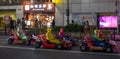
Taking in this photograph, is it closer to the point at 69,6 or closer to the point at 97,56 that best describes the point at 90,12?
the point at 69,6

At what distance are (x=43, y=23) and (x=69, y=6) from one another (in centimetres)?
420

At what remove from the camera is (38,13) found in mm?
42688

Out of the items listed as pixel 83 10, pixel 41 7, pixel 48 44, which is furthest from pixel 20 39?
pixel 41 7

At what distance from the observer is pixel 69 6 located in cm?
4038

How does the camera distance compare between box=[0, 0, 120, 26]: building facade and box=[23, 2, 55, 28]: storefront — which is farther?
box=[23, 2, 55, 28]: storefront

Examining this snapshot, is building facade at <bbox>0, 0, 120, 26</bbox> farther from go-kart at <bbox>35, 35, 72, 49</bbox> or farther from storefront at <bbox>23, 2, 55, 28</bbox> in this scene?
go-kart at <bbox>35, 35, 72, 49</bbox>

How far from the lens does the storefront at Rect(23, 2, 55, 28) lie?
4147 centimetres

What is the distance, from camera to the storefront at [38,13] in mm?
41469

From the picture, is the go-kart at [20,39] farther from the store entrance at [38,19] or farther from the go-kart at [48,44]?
the store entrance at [38,19]

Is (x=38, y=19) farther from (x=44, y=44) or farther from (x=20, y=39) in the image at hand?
(x=44, y=44)

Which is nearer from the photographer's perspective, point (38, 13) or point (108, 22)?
point (108, 22)

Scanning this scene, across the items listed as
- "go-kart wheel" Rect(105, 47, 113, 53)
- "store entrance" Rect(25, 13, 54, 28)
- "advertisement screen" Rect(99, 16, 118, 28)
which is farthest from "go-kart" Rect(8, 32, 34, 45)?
"store entrance" Rect(25, 13, 54, 28)

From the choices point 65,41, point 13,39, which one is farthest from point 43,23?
point 65,41

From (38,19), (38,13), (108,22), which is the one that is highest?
(38,13)
